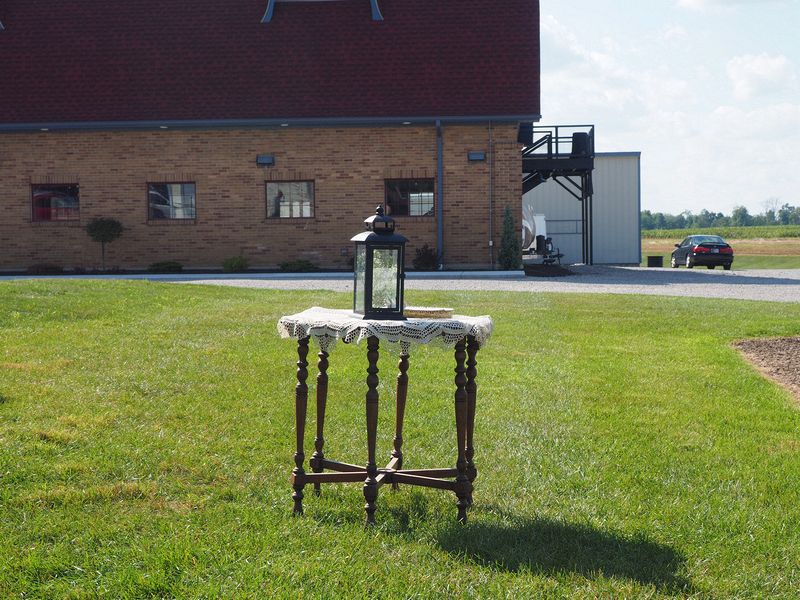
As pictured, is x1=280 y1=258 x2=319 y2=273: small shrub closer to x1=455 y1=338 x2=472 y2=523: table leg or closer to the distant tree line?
x1=455 y1=338 x2=472 y2=523: table leg

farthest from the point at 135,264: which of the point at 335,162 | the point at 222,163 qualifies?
the point at 335,162

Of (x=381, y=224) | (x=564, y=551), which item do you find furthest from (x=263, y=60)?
(x=564, y=551)

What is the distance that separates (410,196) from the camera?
2597cm

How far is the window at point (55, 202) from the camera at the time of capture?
2655 cm

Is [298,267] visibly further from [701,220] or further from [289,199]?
[701,220]

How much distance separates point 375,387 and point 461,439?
516 millimetres

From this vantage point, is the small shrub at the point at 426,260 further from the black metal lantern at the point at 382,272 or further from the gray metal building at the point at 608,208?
the black metal lantern at the point at 382,272

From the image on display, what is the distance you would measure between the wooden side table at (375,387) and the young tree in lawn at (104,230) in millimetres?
21421

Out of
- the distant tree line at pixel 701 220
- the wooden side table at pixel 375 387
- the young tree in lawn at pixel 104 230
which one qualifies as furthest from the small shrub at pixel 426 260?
the distant tree line at pixel 701 220

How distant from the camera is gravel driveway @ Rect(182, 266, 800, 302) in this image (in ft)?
63.3

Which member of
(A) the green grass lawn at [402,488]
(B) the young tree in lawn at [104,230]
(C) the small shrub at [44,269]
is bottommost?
(A) the green grass lawn at [402,488]

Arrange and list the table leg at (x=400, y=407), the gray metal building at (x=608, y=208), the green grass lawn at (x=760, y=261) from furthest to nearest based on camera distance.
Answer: the green grass lawn at (x=760, y=261)
the gray metal building at (x=608, y=208)
the table leg at (x=400, y=407)

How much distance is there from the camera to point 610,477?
577 centimetres

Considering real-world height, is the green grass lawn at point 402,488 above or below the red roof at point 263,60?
below
